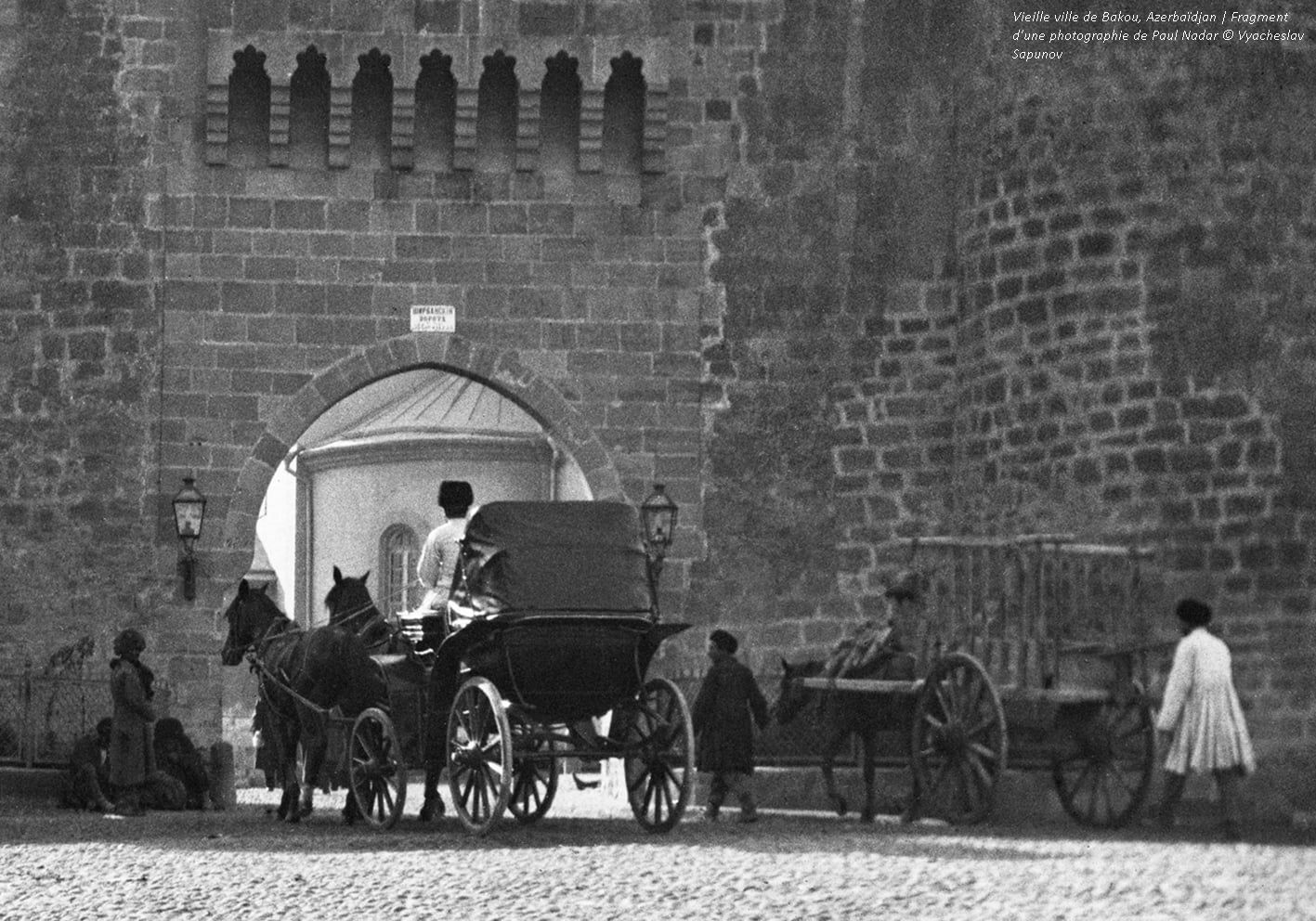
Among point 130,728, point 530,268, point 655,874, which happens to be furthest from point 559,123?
point 655,874

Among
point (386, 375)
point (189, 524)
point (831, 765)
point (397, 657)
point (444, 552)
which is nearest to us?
point (397, 657)

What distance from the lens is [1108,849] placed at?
11906 millimetres

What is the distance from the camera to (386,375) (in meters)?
20.9

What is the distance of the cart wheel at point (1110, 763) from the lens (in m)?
13.4

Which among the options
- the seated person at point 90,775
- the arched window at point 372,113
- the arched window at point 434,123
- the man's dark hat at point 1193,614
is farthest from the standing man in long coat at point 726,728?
the arched window at point 372,113

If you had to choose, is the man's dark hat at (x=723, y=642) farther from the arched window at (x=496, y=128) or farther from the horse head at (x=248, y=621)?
the arched window at (x=496, y=128)

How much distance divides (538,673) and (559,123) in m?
8.48

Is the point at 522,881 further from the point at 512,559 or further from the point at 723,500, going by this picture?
the point at 723,500

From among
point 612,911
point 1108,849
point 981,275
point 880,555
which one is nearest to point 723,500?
point 880,555

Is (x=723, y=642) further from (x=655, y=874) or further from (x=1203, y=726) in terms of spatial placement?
(x=655, y=874)

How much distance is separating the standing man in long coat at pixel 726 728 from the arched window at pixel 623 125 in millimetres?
6158

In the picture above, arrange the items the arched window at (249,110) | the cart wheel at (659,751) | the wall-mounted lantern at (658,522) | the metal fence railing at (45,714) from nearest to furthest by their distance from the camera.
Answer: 1. the cart wheel at (659,751)
2. the metal fence railing at (45,714)
3. the wall-mounted lantern at (658,522)
4. the arched window at (249,110)

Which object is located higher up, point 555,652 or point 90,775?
point 555,652

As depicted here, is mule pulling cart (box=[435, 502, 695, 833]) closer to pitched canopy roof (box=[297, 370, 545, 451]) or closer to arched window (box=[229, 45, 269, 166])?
arched window (box=[229, 45, 269, 166])
